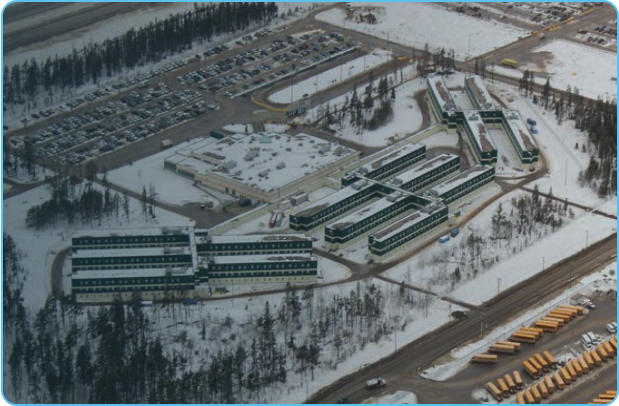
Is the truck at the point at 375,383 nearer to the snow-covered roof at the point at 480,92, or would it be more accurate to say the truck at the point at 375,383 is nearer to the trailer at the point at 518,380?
the trailer at the point at 518,380

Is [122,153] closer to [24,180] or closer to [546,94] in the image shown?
[24,180]

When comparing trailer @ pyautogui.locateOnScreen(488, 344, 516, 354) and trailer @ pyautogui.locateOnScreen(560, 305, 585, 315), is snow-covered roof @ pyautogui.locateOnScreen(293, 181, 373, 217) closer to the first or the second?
trailer @ pyautogui.locateOnScreen(560, 305, 585, 315)

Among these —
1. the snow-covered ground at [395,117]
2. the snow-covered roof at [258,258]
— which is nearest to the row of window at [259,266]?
the snow-covered roof at [258,258]

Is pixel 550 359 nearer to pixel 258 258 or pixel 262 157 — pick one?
pixel 258 258

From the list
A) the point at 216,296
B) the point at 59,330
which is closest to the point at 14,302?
the point at 59,330

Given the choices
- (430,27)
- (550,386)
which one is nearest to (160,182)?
(550,386)

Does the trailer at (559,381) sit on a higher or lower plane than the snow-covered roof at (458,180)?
lower
